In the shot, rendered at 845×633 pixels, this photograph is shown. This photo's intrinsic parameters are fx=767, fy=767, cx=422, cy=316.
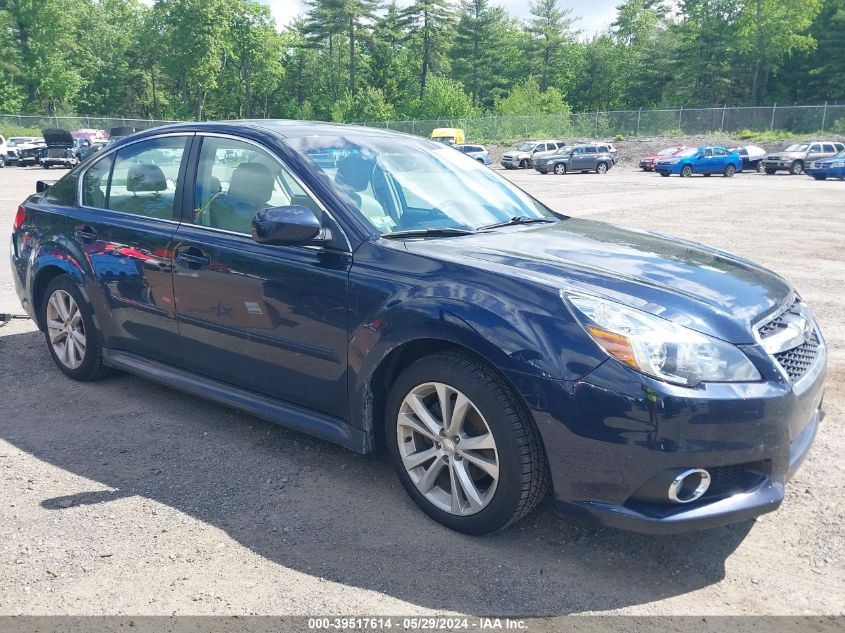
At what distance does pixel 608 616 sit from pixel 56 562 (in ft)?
6.96

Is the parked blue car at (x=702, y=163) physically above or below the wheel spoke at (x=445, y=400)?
below

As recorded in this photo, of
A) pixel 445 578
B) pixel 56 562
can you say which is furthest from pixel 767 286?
pixel 56 562

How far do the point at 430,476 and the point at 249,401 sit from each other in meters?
1.16

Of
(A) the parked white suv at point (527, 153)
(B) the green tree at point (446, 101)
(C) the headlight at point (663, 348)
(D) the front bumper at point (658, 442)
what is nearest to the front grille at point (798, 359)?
(D) the front bumper at point (658, 442)

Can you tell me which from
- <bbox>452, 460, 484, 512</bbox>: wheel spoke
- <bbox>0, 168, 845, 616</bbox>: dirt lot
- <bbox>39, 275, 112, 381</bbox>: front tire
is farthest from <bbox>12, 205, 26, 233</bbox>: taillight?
<bbox>452, 460, 484, 512</bbox>: wheel spoke

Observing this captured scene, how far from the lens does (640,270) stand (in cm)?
334

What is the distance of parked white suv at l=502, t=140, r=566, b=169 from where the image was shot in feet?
146

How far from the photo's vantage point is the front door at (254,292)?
356cm

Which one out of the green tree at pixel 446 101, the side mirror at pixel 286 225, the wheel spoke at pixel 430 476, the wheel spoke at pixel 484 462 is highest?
the green tree at pixel 446 101

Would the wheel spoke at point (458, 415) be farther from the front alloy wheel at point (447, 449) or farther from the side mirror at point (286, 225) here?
the side mirror at point (286, 225)

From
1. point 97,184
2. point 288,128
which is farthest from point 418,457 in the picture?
point 97,184

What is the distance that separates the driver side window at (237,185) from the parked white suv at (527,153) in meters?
41.4

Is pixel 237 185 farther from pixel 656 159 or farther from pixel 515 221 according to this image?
pixel 656 159

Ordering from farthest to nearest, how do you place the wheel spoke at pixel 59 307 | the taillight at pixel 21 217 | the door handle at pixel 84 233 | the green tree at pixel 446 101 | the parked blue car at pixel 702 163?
the green tree at pixel 446 101
the parked blue car at pixel 702 163
the taillight at pixel 21 217
the wheel spoke at pixel 59 307
the door handle at pixel 84 233
